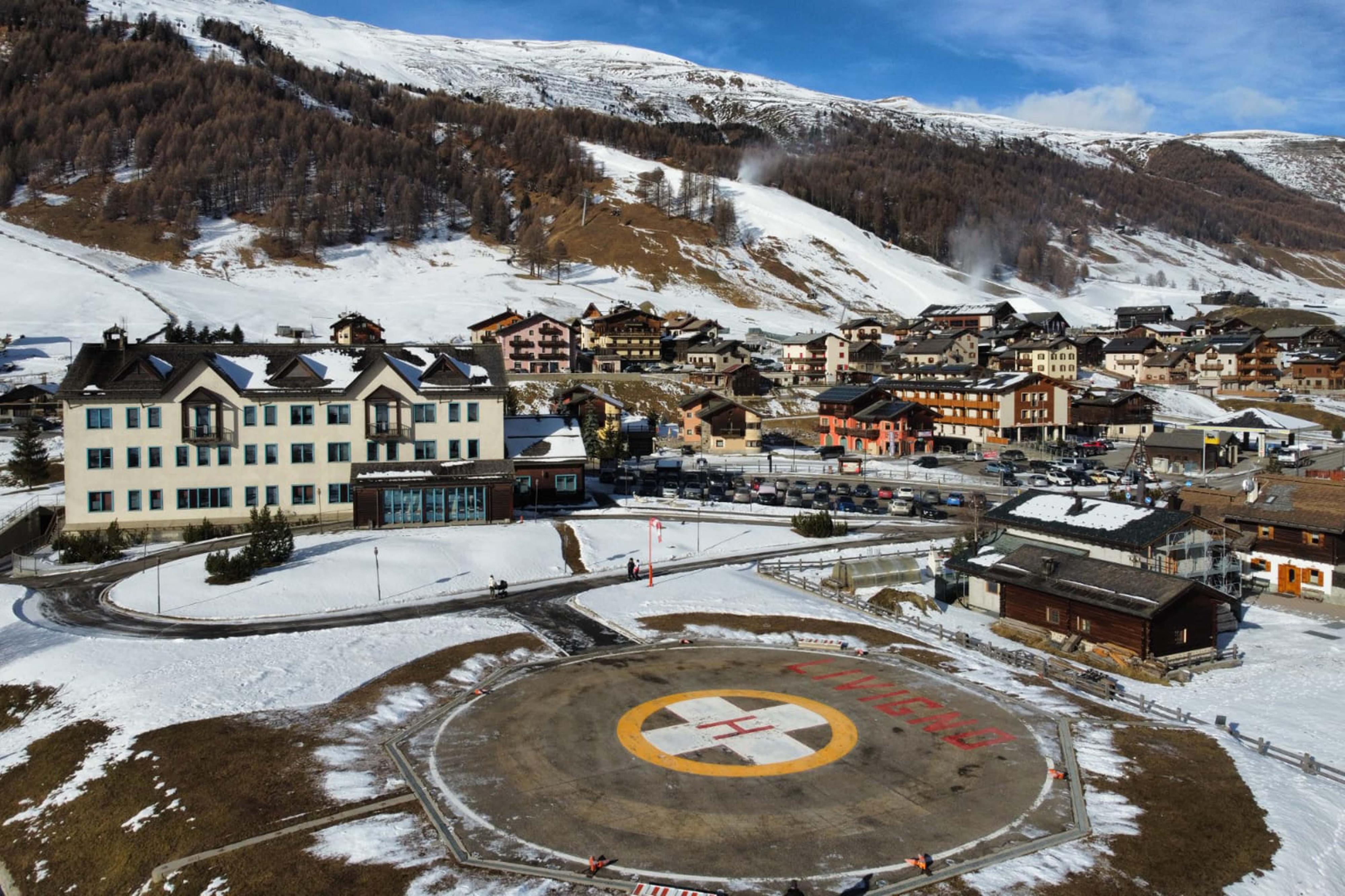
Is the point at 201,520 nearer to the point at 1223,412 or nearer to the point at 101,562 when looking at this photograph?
the point at 101,562

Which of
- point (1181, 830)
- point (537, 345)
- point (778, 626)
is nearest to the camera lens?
point (1181, 830)

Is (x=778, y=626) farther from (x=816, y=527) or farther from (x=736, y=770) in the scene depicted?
(x=816, y=527)

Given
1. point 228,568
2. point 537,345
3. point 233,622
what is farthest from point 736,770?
point 537,345

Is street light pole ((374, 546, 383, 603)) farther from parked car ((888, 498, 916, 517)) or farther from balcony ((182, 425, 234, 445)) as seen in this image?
parked car ((888, 498, 916, 517))

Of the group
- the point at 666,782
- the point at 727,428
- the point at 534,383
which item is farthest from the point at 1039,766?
the point at 534,383

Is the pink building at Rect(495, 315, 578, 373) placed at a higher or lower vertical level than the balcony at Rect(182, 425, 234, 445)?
higher

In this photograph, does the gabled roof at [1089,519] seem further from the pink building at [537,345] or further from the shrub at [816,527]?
the pink building at [537,345]

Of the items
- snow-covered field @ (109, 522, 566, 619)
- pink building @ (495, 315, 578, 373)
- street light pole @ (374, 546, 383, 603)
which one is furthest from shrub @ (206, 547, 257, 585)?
pink building @ (495, 315, 578, 373)
